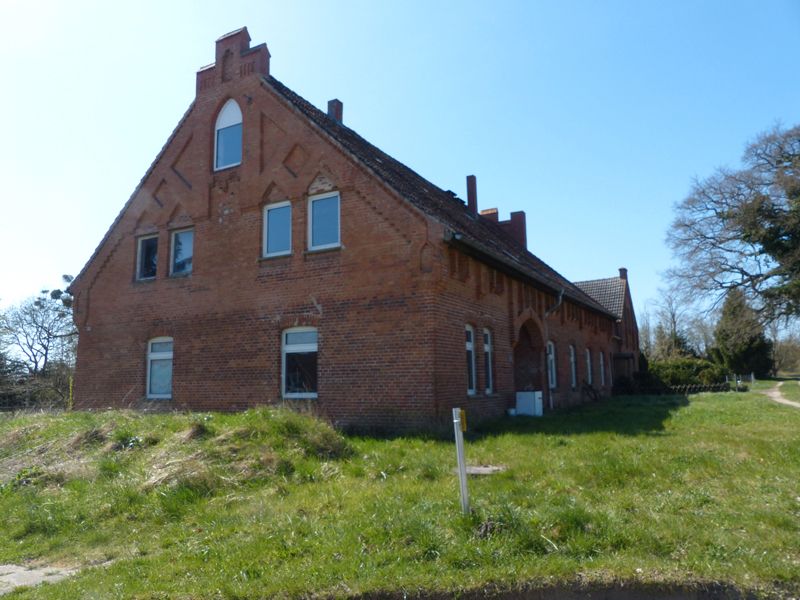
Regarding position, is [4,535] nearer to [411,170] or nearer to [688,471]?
[688,471]

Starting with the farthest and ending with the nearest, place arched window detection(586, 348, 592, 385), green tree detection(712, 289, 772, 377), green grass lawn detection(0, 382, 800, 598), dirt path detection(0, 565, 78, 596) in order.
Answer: green tree detection(712, 289, 772, 377)
arched window detection(586, 348, 592, 385)
dirt path detection(0, 565, 78, 596)
green grass lawn detection(0, 382, 800, 598)

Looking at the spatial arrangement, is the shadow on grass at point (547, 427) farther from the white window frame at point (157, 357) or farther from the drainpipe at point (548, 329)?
the white window frame at point (157, 357)

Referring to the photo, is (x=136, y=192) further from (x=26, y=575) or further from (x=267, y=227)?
(x=26, y=575)

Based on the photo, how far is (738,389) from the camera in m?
35.5

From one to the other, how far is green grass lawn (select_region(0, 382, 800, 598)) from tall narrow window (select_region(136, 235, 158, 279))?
7065mm

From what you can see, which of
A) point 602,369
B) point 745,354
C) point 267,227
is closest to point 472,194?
point 602,369

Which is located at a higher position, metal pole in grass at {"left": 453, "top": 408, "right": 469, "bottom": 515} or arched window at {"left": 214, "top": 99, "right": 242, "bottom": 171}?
arched window at {"left": 214, "top": 99, "right": 242, "bottom": 171}

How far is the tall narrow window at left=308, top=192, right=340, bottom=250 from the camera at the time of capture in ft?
49.1

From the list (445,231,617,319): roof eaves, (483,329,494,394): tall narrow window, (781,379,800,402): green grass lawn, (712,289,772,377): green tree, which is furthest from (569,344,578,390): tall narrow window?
(712,289,772,377): green tree

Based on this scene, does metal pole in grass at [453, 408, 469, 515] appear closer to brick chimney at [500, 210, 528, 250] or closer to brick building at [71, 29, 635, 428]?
brick building at [71, 29, 635, 428]

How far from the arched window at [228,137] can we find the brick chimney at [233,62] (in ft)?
2.77

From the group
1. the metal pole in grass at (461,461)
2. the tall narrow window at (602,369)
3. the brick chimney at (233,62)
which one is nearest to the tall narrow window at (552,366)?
the tall narrow window at (602,369)

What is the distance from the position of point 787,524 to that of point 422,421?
7552mm

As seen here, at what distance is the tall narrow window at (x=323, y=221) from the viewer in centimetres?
1495
